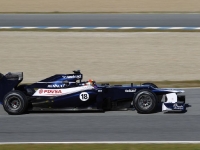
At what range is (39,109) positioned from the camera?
43.0ft

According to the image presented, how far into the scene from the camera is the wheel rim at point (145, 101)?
1257 cm

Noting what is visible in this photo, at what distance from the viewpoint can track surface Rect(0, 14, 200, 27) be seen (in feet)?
93.6

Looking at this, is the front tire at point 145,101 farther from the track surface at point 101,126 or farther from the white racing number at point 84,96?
the white racing number at point 84,96

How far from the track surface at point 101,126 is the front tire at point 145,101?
0.14m

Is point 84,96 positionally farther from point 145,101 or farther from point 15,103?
point 15,103

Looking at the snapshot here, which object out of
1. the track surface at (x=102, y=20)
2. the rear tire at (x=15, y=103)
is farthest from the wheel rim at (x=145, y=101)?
the track surface at (x=102, y=20)

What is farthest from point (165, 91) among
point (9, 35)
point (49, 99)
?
point (9, 35)

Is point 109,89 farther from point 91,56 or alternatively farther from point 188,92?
point 91,56

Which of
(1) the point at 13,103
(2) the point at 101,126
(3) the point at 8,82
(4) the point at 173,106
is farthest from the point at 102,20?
(2) the point at 101,126

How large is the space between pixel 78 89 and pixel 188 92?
386 cm

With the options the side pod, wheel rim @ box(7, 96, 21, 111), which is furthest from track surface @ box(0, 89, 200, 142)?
wheel rim @ box(7, 96, 21, 111)

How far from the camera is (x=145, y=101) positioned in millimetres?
12609

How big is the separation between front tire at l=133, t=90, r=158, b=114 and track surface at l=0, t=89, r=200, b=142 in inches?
5.6
